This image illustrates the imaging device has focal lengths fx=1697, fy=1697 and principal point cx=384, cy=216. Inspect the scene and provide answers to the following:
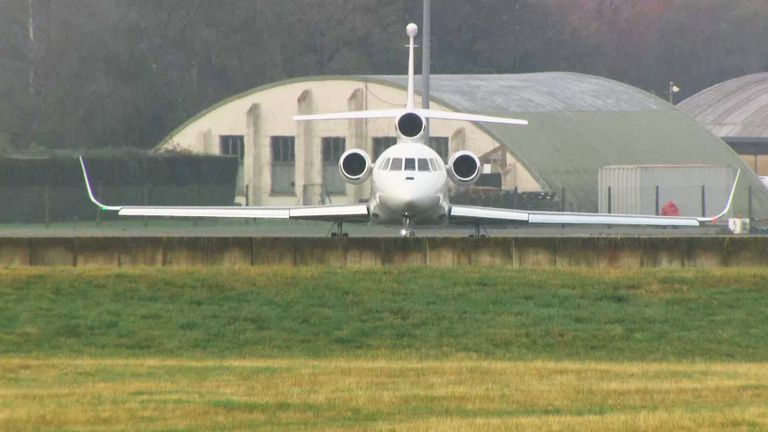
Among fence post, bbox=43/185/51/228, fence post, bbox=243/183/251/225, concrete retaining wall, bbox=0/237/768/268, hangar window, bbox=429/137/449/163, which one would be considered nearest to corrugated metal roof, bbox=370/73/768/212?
hangar window, bbox=429/137/449/163

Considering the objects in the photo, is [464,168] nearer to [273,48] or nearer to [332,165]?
[332,165]

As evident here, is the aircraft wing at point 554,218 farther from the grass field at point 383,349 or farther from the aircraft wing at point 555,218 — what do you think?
the grass field at point 383,349

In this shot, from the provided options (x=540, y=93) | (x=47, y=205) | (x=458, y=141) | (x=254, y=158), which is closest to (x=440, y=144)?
(x=458, y=141)

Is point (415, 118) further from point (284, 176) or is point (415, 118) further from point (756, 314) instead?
point (284, 176)

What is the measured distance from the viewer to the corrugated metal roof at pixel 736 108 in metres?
80.4

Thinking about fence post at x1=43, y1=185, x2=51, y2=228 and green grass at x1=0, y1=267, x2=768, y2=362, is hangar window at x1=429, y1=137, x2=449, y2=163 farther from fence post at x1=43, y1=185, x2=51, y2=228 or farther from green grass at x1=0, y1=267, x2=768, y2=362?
green grass at x1=0, y1=267, x2=768, y2=362

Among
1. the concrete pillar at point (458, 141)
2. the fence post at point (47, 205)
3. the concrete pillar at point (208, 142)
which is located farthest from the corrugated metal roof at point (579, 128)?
the fence post at point (47, 205)

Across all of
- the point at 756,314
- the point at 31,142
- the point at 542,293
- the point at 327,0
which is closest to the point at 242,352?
the point at 542,293

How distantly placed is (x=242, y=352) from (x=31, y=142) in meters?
41.9

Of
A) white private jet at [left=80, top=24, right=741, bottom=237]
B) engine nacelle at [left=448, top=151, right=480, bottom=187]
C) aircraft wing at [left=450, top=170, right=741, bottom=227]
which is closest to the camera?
white private jet at [left=80, top=24, right=741, bottom=237]

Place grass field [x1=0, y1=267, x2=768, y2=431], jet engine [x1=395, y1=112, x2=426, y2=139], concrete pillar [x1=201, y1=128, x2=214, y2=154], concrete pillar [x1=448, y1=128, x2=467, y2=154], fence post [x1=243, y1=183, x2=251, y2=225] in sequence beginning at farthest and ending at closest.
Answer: concrete pillar [x1=201, y1=128, x2=214, y2=154] < concrete pillar [x1=448, y1=128, x2=467, y2=154] < fence post [x1=243, y1=183, x2=251, y2=225] < jet engine [x1=395, y1=112, x2=426, y2=139] < grass field [x1=0, y1=267, x2=768, y2=431]

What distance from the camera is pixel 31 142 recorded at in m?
61.6

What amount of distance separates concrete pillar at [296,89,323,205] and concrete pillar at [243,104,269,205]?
147 cm

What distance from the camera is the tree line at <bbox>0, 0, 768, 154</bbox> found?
61.6 metres
